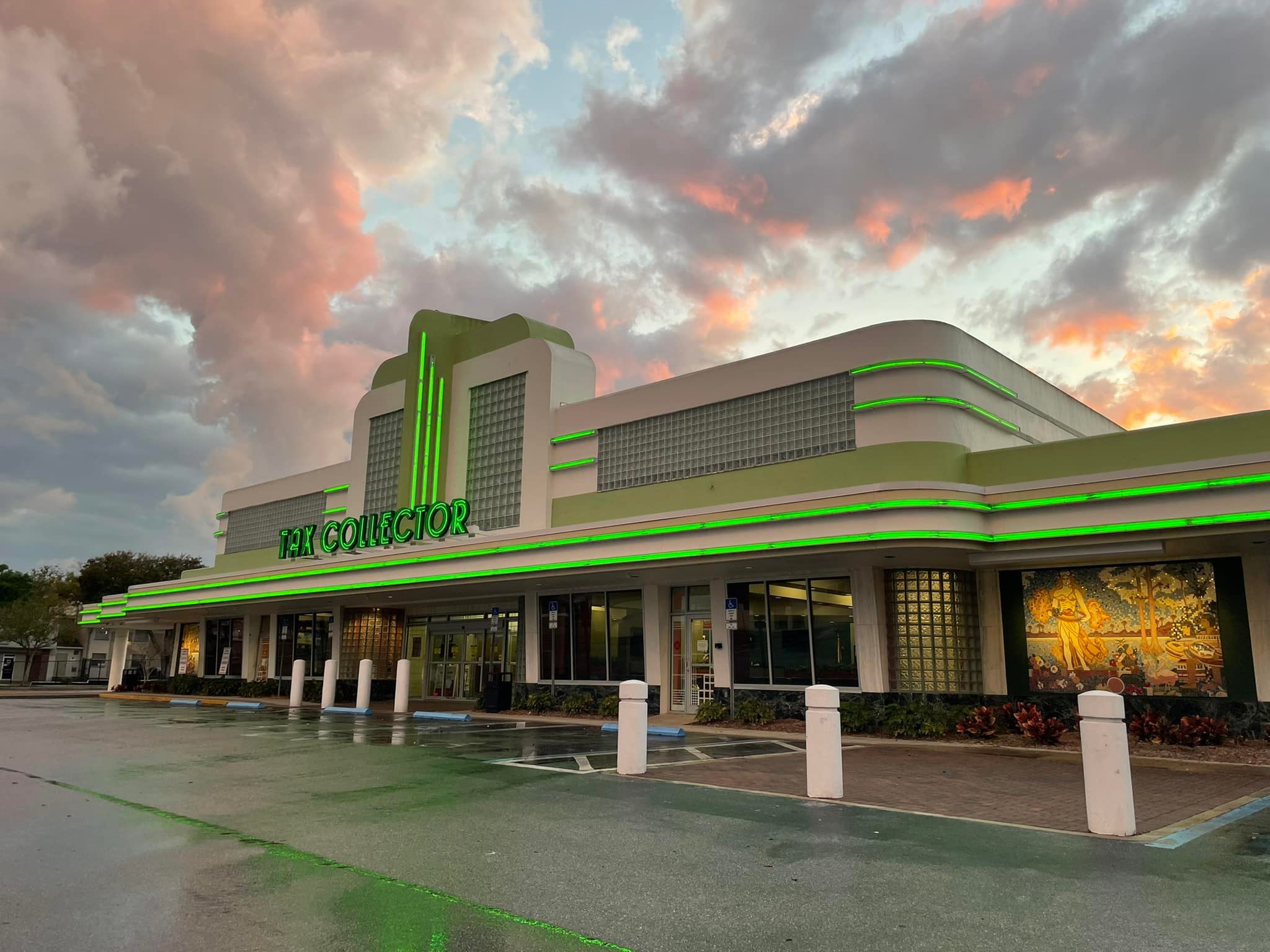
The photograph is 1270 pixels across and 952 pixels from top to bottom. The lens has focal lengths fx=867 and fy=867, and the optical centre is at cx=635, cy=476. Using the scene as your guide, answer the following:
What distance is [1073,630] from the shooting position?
18.4 metres

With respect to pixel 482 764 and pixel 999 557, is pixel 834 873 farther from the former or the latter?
pixel 999 557

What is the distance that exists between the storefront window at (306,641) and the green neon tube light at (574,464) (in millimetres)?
15325

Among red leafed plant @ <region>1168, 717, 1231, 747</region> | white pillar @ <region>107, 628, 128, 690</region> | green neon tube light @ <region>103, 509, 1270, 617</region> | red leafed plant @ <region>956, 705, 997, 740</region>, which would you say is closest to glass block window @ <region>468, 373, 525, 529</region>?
green neon tube light @ <region>103, 509, 1270, 617</region>

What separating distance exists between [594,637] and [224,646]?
2441cm

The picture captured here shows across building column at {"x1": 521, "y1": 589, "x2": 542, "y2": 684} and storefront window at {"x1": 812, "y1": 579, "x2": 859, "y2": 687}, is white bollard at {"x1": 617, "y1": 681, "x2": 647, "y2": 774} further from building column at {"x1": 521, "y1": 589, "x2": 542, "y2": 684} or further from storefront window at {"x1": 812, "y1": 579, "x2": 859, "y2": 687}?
building column at {"x1": 521, "y1": 589, "x2": 542, "y2": 684}

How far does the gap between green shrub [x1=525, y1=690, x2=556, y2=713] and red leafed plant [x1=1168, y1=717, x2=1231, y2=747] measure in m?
15.4

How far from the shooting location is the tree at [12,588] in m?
78.0

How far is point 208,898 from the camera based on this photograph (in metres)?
5.98

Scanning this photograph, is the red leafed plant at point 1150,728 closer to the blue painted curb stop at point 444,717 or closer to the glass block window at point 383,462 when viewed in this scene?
the blue painted curb stop at point 444,717

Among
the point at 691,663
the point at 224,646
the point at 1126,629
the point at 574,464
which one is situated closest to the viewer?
the point at 1126,629

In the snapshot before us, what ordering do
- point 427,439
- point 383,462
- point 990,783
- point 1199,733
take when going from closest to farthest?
point 990,783, point 1199,733, point 427,439, point 383,462

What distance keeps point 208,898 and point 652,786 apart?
597 cm

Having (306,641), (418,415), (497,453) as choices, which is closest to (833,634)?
(497,453)

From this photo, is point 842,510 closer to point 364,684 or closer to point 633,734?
point 633,734
